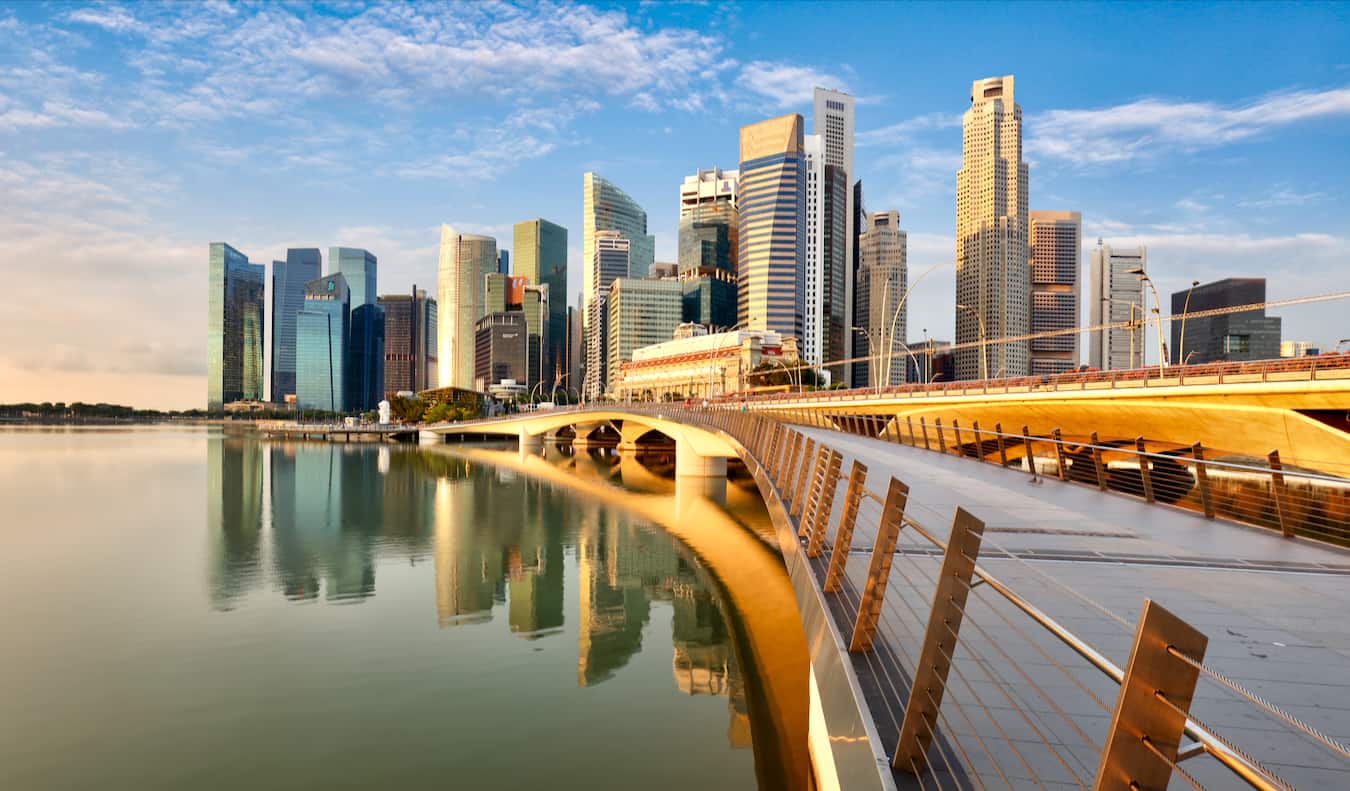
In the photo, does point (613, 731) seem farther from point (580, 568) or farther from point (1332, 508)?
point (1332, 508)

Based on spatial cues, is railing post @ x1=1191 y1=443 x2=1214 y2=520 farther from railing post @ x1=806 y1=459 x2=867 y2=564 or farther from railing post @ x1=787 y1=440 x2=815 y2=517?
railing post @ x1=806 y1=459 x2=867 y2=564

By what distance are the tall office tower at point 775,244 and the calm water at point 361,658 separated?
152m

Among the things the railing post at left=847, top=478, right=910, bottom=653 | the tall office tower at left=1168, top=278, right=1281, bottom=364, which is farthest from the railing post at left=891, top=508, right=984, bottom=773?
the tall office tower at left=1168, top=278, right=1281, bottom=364

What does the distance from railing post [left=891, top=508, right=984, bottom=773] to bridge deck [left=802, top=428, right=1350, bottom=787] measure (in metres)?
0.14

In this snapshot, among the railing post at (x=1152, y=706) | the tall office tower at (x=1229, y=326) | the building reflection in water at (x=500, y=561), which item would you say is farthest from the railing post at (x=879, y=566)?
the tall office tower at (x=1229, y=326)

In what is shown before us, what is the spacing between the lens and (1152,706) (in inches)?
89.2

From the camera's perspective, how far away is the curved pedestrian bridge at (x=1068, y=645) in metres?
2.33

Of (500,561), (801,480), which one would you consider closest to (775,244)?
(500,561)

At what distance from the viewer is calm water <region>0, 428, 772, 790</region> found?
36.5 feet

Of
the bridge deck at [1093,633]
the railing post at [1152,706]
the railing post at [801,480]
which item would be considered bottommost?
the bridge deck at [1093,633]

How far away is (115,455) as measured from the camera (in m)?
78.7

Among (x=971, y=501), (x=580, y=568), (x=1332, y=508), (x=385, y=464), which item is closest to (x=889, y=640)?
(x=971, y=501)

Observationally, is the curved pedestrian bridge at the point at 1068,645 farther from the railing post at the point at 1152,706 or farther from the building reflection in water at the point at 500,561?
the building reflection in water at the point at 500,561

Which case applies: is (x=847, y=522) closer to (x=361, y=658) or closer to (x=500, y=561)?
(x=361, y=658)
